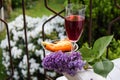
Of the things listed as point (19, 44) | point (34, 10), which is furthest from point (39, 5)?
point (19, 44)

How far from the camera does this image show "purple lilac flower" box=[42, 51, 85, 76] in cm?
141

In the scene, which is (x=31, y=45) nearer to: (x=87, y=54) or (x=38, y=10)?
(x=87, y=54)

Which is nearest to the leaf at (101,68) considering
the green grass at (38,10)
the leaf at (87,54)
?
the leaf at (87,54)

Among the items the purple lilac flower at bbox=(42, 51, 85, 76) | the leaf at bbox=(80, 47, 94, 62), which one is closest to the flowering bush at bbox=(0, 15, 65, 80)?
the leaf at bbox=(80, 47, 94, 62)

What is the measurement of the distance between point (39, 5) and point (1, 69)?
2.69 metres

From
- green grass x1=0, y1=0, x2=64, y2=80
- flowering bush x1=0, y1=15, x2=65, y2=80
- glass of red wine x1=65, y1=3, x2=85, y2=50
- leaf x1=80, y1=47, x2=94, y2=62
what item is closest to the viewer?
leaf x1=80, y1=47, x2=94, y2=62

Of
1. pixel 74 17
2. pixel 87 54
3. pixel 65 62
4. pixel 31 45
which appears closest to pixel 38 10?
pixel 31 45

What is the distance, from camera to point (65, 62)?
1.40 m

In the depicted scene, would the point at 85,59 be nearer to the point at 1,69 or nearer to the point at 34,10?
the point at 1,69

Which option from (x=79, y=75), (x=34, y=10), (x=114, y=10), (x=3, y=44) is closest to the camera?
(x=79, y=75)

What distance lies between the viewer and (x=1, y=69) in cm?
400

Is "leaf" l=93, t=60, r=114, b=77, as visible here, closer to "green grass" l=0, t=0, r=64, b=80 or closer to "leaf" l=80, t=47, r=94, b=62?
"leaf" l=80, t=47, r=94, b=62

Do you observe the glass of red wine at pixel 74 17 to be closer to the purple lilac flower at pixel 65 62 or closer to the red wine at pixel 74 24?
the red wine at pixel 74 24

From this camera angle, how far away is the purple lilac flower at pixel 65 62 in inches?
55.4
